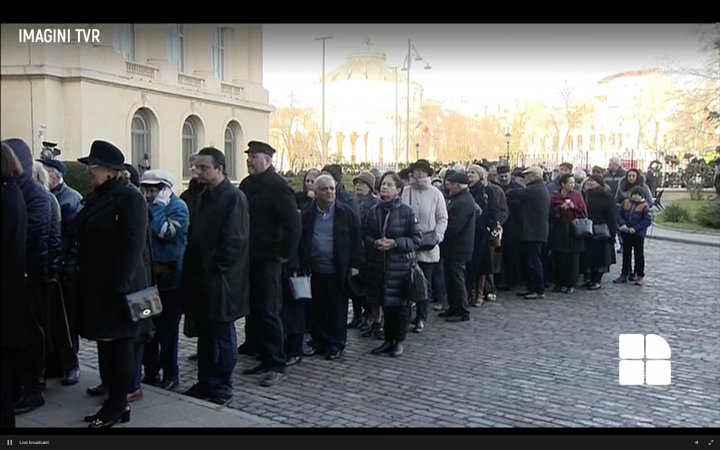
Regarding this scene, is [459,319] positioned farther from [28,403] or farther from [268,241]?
[28,403]

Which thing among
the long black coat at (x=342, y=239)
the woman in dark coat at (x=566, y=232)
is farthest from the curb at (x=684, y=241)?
the long black coat at (x=342, y=239)

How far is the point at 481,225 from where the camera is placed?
9.59m

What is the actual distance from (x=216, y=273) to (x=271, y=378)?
125 centimetres

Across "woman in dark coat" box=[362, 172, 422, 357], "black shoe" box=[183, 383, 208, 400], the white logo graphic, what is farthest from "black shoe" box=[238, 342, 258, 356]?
the white logo graphic

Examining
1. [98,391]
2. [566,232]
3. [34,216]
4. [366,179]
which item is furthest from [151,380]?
[566,232]

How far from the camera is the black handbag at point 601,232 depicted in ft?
36.1

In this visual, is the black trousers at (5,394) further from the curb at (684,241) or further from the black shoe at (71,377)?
the curb at (684,241)

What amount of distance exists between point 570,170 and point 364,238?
18.0ft

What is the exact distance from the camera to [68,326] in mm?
5539

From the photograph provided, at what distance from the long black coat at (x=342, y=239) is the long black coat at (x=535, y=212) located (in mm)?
3916

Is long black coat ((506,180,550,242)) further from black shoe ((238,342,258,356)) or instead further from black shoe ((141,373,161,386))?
black shoe ((141,373,161,386))

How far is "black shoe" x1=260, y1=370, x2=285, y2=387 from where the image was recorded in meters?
6.02

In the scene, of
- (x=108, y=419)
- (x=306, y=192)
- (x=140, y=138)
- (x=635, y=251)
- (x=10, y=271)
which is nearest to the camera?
(x=10, y=271)

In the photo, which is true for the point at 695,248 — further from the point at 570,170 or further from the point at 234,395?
the point at 234,395
